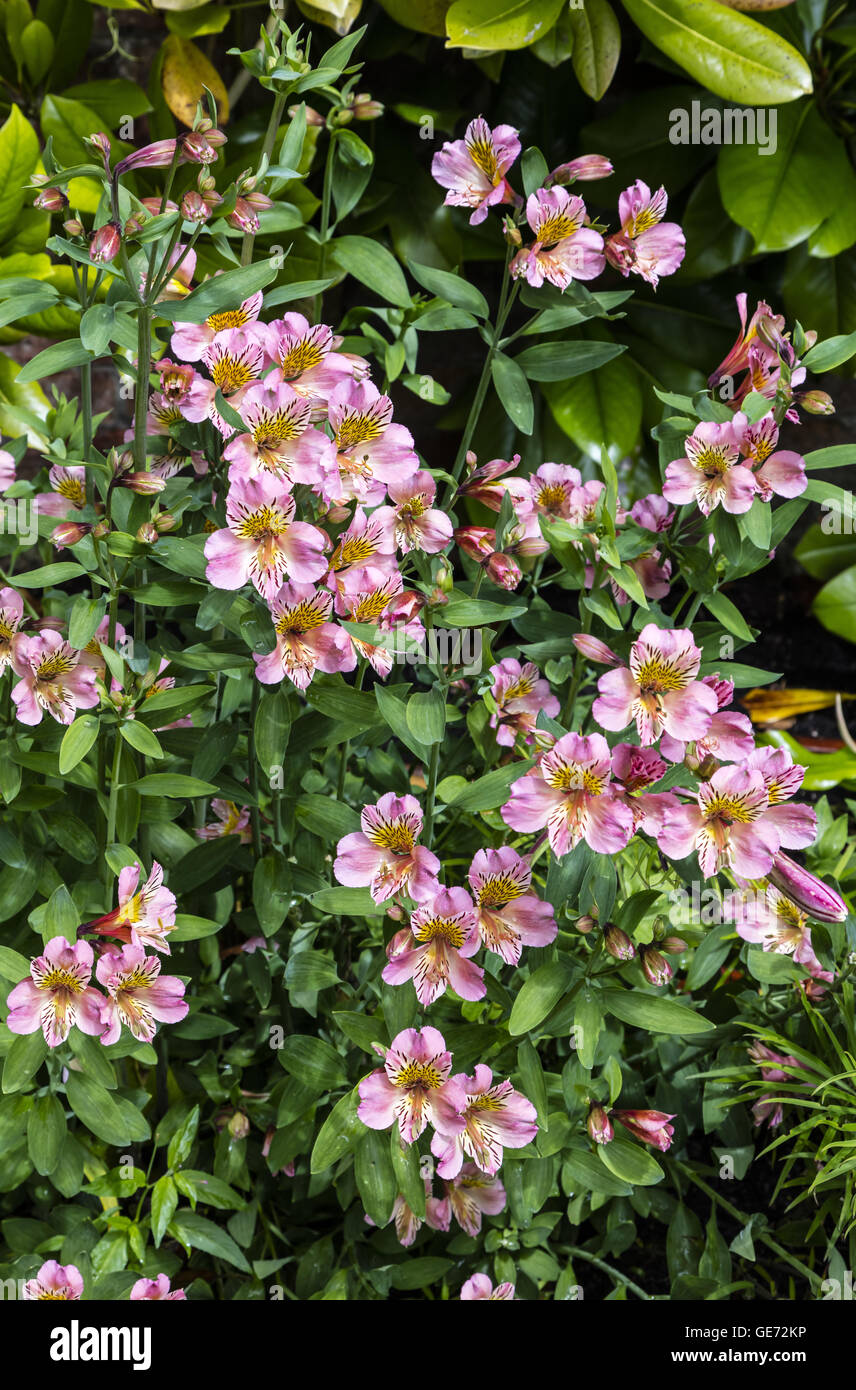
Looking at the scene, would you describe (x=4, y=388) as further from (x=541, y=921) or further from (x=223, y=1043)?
(x=541, y=921)

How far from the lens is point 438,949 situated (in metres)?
0.72

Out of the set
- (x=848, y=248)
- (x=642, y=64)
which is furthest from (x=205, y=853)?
(x=642, y=64)

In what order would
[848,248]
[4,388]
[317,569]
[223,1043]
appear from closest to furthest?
1. [317,569]
2. [223,1043]
3. [4,388]
4. [848,248]

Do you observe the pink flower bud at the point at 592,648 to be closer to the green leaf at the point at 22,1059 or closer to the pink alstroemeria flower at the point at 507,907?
the pink alstroemeria flower at the point at 507,907

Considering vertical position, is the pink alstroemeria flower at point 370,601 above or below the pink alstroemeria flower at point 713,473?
below

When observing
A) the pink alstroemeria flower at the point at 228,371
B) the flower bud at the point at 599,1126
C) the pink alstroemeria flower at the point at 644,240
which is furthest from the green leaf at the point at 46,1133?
the pink alstroemeria flower at the point at 644,240

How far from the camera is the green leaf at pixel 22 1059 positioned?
0.74 metres

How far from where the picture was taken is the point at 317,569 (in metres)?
0.68

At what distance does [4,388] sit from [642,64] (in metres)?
1.27

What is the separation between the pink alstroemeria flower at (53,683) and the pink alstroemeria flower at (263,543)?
140 millimetres

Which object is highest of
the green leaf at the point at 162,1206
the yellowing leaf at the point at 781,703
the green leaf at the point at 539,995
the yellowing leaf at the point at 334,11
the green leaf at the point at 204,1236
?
the yellowing leaf at the point at 334,11

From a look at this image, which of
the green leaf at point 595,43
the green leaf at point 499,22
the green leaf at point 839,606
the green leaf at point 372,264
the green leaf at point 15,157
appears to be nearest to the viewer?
the green leaf at point 372,264

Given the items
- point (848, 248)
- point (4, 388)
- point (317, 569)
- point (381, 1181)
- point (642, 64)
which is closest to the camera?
point (317, 569)

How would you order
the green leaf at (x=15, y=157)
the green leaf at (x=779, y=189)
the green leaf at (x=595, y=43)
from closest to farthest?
the green leaf at (x=15, y=157) → the green leaf at (x=595, y=43) → the green leaf at (x=779, y=189)
